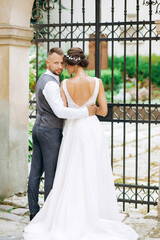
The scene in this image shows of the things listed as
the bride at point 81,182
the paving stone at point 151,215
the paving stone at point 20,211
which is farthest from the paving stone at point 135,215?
the paving stone at point 20,211

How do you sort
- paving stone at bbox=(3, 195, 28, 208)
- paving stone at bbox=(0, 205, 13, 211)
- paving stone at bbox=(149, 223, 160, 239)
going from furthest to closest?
paving stone at bbox=(3, 195, 28, 208) < paving stone at bbox=(0, 205, 13, 211) < paving stone at bbox=(149, 223, 160, 239)

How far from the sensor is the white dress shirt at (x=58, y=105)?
4.04 metres

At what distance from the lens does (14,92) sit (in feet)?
18.5

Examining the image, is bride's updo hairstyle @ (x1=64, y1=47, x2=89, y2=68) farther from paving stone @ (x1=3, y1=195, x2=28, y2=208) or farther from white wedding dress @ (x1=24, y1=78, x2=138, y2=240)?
paving stone @ (x1=3, y1=195, x2=28, y2=208)

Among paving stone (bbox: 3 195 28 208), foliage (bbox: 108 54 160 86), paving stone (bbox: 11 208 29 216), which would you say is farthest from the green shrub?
paving stone (bbox: 11 208 29 216)

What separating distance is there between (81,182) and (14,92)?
2039 millimetres

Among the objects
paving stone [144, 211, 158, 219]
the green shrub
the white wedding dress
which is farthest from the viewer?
the green shrub

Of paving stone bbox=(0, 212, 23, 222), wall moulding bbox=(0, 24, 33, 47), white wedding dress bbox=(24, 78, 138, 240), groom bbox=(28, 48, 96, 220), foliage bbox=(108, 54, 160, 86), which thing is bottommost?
paving stone bbox=(0, 212, 23, 222)

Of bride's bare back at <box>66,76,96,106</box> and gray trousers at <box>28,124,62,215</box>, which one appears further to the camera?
gray trousers at <box>28,124,62,215</box>

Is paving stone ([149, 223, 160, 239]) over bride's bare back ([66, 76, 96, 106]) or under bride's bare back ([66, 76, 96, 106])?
under

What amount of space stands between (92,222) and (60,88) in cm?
133

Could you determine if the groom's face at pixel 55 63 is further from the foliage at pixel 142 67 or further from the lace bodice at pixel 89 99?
the foliage at pixel 142 67

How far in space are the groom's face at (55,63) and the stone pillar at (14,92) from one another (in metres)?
1.38

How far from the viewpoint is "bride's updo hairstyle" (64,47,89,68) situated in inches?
159
